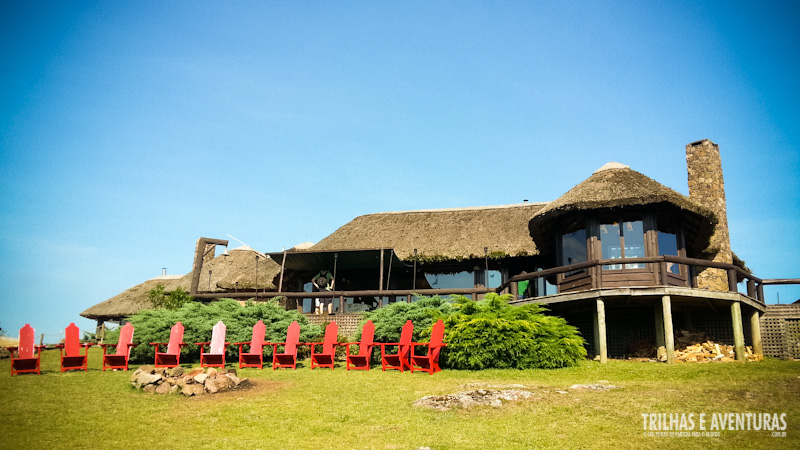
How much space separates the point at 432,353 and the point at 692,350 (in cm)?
760

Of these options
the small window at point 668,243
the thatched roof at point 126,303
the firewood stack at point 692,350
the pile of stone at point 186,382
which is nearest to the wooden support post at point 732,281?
the small window at point 668,243

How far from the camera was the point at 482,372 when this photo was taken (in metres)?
13.1

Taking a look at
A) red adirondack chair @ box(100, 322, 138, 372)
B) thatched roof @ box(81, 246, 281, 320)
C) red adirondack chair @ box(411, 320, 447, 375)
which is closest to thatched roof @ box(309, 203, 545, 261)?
thatched roof @ box(81, 246, 281, 320)

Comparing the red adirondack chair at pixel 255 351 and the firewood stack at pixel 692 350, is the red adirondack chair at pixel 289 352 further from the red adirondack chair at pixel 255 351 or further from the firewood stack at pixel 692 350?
the firewood stack at pixel 692 350

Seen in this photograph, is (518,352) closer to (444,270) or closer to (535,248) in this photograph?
(535,248)

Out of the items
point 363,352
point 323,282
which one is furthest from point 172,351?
point 323,282

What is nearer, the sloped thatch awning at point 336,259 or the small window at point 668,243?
the small window at point 668,243

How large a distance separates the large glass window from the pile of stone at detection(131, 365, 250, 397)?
1065 centimetres

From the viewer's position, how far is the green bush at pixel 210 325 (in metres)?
15.8

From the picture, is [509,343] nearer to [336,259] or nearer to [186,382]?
[186,382]

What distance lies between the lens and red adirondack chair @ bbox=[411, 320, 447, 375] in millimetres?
13016

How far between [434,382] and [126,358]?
7.89m

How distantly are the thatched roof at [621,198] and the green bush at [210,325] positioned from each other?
7.97m

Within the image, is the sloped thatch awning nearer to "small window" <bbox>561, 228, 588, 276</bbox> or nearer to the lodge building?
the lodge building
